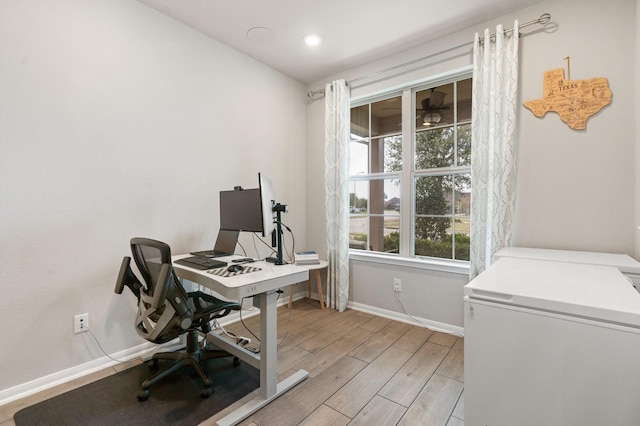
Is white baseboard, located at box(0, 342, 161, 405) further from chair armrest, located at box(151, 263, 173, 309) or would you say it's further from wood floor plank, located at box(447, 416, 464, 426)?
wood floor plank, located at box(447, 416, 464, 426)

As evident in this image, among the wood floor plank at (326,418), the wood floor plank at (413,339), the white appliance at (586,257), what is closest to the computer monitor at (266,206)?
the wood floor plank at (326,418)

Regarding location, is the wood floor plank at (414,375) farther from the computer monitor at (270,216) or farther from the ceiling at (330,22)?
the ceiling at (330,22)

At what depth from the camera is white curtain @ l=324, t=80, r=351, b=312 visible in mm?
3264

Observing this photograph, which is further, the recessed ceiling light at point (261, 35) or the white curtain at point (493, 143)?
the recessed ceiling light at point (261, 35)

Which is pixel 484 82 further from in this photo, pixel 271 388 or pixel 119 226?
pixel 119 226

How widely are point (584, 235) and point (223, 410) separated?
2631 millimetres

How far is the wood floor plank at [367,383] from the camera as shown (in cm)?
173

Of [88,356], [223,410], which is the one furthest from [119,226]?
[223,410]

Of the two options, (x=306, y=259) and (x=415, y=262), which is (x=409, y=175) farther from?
(x=306, y=259)

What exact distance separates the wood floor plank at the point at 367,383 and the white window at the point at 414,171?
1086 millimetres

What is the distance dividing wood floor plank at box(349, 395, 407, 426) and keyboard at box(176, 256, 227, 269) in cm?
125

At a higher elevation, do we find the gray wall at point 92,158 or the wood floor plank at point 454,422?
the gray wall at point 92,158

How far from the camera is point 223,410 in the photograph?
1.69 meters

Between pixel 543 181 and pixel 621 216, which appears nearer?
pixel 621 216
